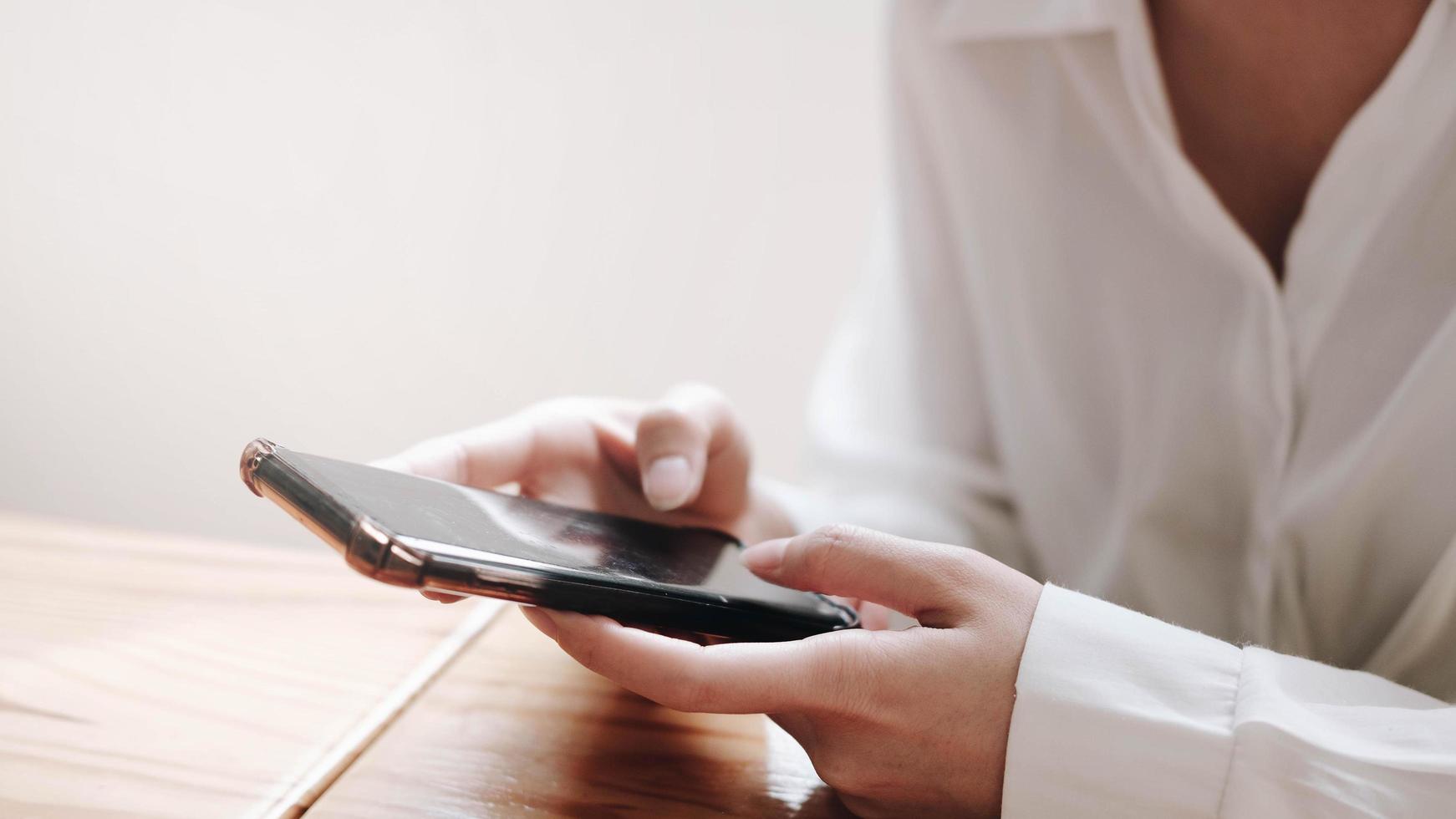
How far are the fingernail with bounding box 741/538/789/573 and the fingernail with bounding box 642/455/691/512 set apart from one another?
0.28ft

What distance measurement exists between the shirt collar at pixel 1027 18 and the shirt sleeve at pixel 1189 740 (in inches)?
16.9

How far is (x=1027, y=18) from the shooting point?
684 mm

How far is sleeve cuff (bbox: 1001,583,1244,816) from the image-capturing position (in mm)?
382

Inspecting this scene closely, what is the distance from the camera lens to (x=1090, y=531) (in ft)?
2.58

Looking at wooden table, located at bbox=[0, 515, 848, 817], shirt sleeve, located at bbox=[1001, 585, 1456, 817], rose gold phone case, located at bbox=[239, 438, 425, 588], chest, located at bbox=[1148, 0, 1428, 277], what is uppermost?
chest, located at bbox=[1148, 0, 1428, 277]

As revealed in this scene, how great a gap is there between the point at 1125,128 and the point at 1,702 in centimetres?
72

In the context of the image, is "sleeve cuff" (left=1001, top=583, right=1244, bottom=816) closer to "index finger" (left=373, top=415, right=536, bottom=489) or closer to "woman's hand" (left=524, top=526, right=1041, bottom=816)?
"woman's hand" (left=524, top=526, right=1041, bottom=816)

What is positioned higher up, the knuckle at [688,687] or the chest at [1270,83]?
the chest at [1270,83]

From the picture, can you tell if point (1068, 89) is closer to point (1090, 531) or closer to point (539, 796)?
point (1090, 531)

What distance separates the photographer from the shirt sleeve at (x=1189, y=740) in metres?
0.37

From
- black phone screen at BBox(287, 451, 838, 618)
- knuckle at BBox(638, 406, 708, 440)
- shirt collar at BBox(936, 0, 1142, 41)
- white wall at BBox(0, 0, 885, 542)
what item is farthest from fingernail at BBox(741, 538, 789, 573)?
white wall at BBox(0, 0, 885, 542)

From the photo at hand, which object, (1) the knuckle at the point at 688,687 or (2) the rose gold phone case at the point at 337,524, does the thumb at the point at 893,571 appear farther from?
(2) the rose gold phone case at the point at 337,524

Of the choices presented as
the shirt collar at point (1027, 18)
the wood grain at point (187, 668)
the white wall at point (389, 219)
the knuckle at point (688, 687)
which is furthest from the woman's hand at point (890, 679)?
the white wall at point (389, 219)

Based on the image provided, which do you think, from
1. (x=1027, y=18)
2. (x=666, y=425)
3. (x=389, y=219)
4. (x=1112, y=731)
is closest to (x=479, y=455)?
(x=666, y=425)
